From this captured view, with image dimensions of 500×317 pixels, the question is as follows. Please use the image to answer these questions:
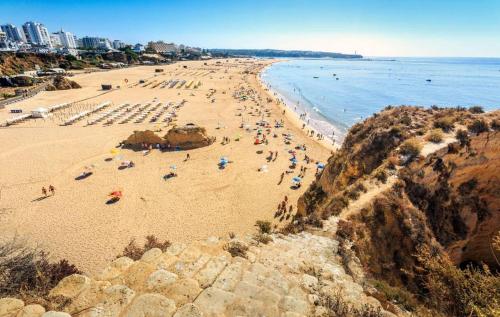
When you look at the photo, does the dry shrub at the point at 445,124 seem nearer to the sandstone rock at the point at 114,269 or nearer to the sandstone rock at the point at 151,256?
the sandstone rock at the point at 151,256

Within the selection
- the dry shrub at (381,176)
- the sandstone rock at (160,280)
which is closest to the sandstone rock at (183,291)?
the sandstone rock at (160,280)

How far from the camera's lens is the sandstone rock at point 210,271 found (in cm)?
466

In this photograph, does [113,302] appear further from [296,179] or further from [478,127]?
[296,179]

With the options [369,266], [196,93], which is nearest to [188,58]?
A: [196,93]

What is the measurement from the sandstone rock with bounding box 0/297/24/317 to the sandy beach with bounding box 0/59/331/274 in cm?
1077

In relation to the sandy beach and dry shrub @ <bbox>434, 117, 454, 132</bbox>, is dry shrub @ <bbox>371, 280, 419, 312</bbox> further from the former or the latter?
the sandy beach

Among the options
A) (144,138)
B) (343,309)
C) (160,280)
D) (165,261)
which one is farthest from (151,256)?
(144,138)

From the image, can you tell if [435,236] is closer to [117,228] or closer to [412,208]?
[412,208]

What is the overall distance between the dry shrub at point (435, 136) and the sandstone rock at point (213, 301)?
10.9 meters

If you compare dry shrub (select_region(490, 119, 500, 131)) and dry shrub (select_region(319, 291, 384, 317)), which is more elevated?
dry shrub (select_region(490, 119, 500, 131))

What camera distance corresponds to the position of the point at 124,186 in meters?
20.5

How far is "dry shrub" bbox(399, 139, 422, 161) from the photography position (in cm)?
1058

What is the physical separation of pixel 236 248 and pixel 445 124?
453 inches

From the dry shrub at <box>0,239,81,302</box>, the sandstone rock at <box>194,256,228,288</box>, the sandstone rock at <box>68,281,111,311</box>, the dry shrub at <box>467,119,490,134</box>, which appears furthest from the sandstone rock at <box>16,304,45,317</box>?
the dry shrub at <box>467,119,490,134</box>
